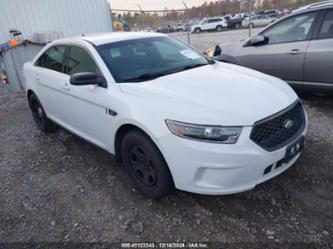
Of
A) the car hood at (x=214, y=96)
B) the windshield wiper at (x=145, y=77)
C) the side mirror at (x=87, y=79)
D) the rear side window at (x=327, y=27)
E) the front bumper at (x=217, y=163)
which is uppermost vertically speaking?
the rear side window at (x=327, y=27)

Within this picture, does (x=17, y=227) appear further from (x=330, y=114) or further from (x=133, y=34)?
(x=330, y=114)

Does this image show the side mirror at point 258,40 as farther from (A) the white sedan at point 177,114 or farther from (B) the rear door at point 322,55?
(A) the white sedan at point 177,114

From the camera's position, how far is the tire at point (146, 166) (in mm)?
2273

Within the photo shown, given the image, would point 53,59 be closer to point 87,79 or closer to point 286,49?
point 87,79

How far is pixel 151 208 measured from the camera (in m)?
2.54

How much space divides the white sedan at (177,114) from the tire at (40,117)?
104 centimetres

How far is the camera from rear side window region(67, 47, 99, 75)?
2.95 metres

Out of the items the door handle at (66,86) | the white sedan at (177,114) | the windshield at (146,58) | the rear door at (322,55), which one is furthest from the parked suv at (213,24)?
the door handle at (66,86)

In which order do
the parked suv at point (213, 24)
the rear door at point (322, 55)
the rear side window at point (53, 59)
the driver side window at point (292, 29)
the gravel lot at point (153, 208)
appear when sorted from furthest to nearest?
the parked suv at point (213, 24)
the driver side window at point (292, 29)
the rear door at point (322, 55)
the rear side window at point (53, 59)
the gravel lot at point (153, 208)

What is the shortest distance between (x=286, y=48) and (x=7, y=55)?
830cm

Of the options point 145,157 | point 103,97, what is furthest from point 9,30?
point 145,157

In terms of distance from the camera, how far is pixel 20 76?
8.47m

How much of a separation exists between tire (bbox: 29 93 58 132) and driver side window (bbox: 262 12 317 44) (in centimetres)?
395

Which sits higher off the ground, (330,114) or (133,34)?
(133,34)
